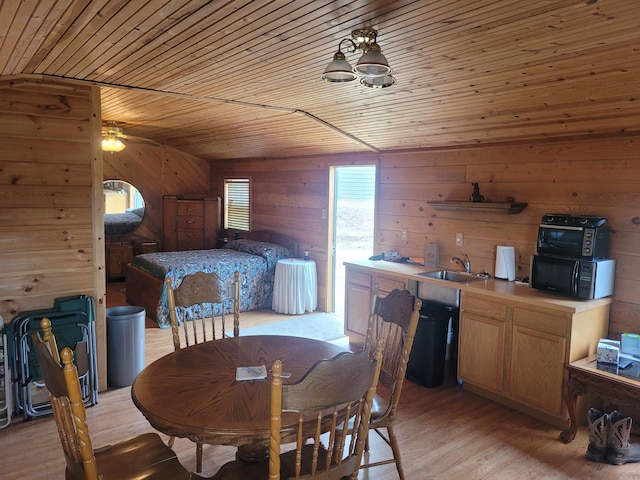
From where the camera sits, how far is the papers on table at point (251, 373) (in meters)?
2.19

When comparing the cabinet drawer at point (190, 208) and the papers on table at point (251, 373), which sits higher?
the cabinet drawer at point (190, 208)

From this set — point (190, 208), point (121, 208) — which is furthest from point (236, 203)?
point (121, 208)

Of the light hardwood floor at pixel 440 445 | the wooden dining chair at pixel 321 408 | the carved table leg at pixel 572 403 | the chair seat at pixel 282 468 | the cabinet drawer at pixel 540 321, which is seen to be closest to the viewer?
the wooden dining chair at pixel 321 408

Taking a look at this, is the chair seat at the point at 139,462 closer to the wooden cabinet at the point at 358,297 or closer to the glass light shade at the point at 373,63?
the glass light shade at the point at 373,63

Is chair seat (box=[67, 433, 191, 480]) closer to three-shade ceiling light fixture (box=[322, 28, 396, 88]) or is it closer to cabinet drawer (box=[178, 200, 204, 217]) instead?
three-shade ceiling light fixture (box=[322, 28, 396, 88])

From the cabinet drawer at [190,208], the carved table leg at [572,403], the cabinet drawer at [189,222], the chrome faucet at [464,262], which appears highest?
the cabinet drawer at [190,208]

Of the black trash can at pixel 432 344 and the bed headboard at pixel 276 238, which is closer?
the black trash can at pixel 432 344

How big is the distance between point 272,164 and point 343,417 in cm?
545

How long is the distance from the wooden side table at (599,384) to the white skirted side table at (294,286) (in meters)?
3.45

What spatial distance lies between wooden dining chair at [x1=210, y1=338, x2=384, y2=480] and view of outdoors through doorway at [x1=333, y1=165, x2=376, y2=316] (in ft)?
12.4

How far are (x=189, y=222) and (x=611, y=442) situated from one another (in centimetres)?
654

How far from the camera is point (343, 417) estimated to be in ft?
6.44

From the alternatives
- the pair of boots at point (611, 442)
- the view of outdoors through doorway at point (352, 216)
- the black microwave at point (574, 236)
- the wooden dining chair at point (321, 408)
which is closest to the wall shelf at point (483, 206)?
the black microwave at point (574, 236)

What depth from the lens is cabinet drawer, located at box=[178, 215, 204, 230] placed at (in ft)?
26.1
